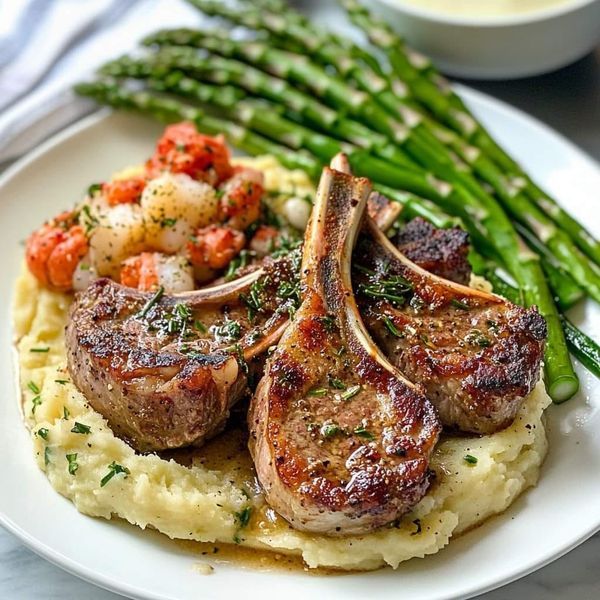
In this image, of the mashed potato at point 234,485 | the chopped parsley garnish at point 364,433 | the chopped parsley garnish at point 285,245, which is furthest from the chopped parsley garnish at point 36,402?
the chopped parsley garnish at point 364,433

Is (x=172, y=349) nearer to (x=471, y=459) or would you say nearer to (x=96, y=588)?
(x=96, y=588)

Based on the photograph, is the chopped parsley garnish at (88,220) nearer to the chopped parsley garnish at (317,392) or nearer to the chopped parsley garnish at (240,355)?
the chopped parsley garnish at (240,355)

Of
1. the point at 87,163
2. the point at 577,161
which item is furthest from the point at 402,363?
the point at 87,163

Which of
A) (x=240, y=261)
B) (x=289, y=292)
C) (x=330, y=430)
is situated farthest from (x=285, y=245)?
(x=330, y=430)

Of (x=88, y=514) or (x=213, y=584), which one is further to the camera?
(x=88, y=514)

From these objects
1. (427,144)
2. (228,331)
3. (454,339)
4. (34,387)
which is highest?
(228,331)

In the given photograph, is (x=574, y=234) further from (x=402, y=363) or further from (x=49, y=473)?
(x=49, y=473)

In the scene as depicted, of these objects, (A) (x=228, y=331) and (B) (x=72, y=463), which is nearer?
(B) (x=72, y=463)
